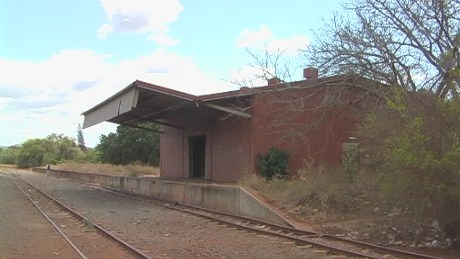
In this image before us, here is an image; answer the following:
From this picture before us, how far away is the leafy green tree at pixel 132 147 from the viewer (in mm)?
72537

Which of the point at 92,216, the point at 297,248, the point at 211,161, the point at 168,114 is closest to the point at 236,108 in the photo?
the point at 211,161

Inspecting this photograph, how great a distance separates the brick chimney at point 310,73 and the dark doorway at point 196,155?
1412cm

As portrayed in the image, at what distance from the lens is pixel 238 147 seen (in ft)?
88.4

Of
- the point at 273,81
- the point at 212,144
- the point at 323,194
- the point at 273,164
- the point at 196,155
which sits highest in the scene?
the point at 273,81

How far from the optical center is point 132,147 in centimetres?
7381

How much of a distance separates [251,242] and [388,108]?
4629 millimetres

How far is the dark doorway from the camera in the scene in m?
35.3

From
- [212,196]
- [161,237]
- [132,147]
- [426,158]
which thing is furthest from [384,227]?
[132,147]

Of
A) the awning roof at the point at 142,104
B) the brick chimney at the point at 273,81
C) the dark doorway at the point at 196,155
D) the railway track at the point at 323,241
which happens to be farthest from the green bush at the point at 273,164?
the dark doorway at the point at 196,155

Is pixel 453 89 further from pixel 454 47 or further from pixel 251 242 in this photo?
pixel 251 242

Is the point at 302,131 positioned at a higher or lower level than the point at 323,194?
higher

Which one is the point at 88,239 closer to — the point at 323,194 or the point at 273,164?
the point at 323,194

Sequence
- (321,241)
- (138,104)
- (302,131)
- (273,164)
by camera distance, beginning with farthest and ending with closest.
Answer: (138,104) → (273,164) → (302,131) → (321,241)

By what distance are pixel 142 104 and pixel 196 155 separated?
582 centimetres
